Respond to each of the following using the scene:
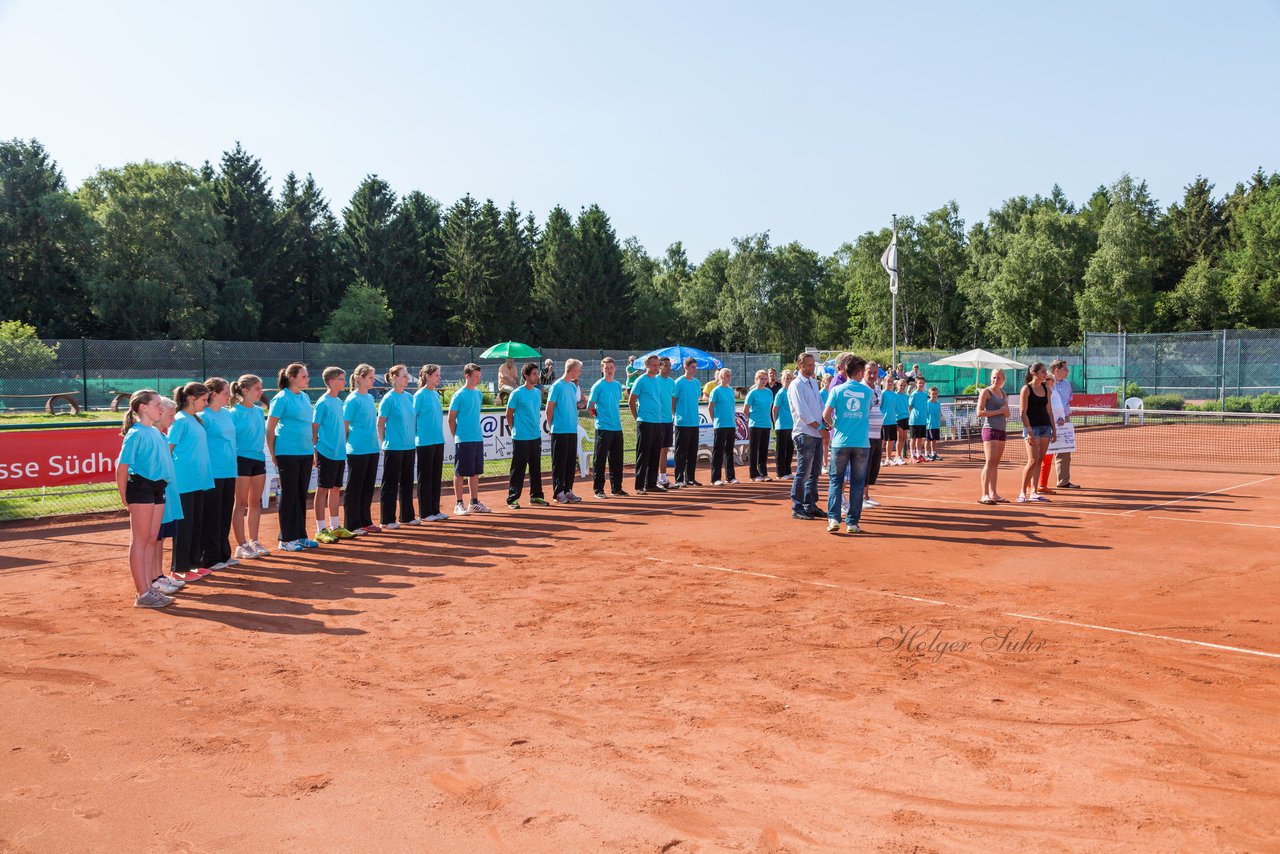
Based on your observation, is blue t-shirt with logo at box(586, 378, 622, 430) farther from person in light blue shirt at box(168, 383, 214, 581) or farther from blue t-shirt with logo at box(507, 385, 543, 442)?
person in light blue shirt at box(168, 383, 214, 581)

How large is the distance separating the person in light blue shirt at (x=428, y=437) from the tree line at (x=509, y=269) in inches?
1881

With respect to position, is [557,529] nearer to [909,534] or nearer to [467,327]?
[909,534]

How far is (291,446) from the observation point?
33.4 feet

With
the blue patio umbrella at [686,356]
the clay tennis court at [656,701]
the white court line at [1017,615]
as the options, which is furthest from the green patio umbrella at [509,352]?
the white court line at [1017,615]

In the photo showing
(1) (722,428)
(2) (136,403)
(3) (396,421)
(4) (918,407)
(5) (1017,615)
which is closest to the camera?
(5) (1017,615)

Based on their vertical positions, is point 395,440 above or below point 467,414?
below

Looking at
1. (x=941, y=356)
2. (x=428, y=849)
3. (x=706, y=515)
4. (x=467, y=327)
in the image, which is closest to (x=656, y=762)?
(x=428, y=849)

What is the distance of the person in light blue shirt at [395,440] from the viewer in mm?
11508

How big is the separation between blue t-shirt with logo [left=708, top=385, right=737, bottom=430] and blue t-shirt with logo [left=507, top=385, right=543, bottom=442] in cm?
415

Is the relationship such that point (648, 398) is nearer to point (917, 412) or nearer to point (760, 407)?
point (760, 407)

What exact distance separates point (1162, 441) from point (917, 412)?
10243 millimetres

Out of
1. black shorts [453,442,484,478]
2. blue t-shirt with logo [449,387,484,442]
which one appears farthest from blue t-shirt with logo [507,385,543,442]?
black shorts [453,442,484,478]

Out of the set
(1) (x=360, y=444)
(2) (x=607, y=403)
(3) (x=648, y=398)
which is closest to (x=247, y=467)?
(1) (x=360, y=444)

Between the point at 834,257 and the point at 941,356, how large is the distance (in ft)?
176
